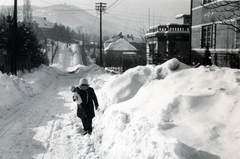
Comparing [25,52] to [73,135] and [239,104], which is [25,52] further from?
[239,104]

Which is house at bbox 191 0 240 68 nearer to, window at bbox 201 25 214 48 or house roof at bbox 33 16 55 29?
window at bbox 201 25 214 48

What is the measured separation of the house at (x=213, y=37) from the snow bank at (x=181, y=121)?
35.8 feet

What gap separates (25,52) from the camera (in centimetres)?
2720

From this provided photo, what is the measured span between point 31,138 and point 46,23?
5257 inches

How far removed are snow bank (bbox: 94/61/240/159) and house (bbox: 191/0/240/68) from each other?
10.9 metres

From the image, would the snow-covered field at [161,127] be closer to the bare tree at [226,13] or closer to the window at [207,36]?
the bare tree at [226,13]

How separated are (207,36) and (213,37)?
0.99 m

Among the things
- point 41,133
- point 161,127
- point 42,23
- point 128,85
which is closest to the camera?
point 161,127

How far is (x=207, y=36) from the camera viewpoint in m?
18.9

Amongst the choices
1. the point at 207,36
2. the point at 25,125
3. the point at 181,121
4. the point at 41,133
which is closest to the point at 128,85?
the point at 41,133

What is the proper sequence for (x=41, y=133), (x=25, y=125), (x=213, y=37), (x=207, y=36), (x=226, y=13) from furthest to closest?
1. (x=207, y=36)
2. (x=213, y=37)
3. (x=226, y=13)
4. (x=25, y=125)
5. (x=41, y=133)

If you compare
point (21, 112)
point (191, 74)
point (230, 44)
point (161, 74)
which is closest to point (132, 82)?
point (161, 74)

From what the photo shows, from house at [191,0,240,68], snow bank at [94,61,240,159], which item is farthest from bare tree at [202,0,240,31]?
snow bank at [94,61,240,159]

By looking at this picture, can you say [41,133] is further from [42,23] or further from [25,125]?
[42,23]
